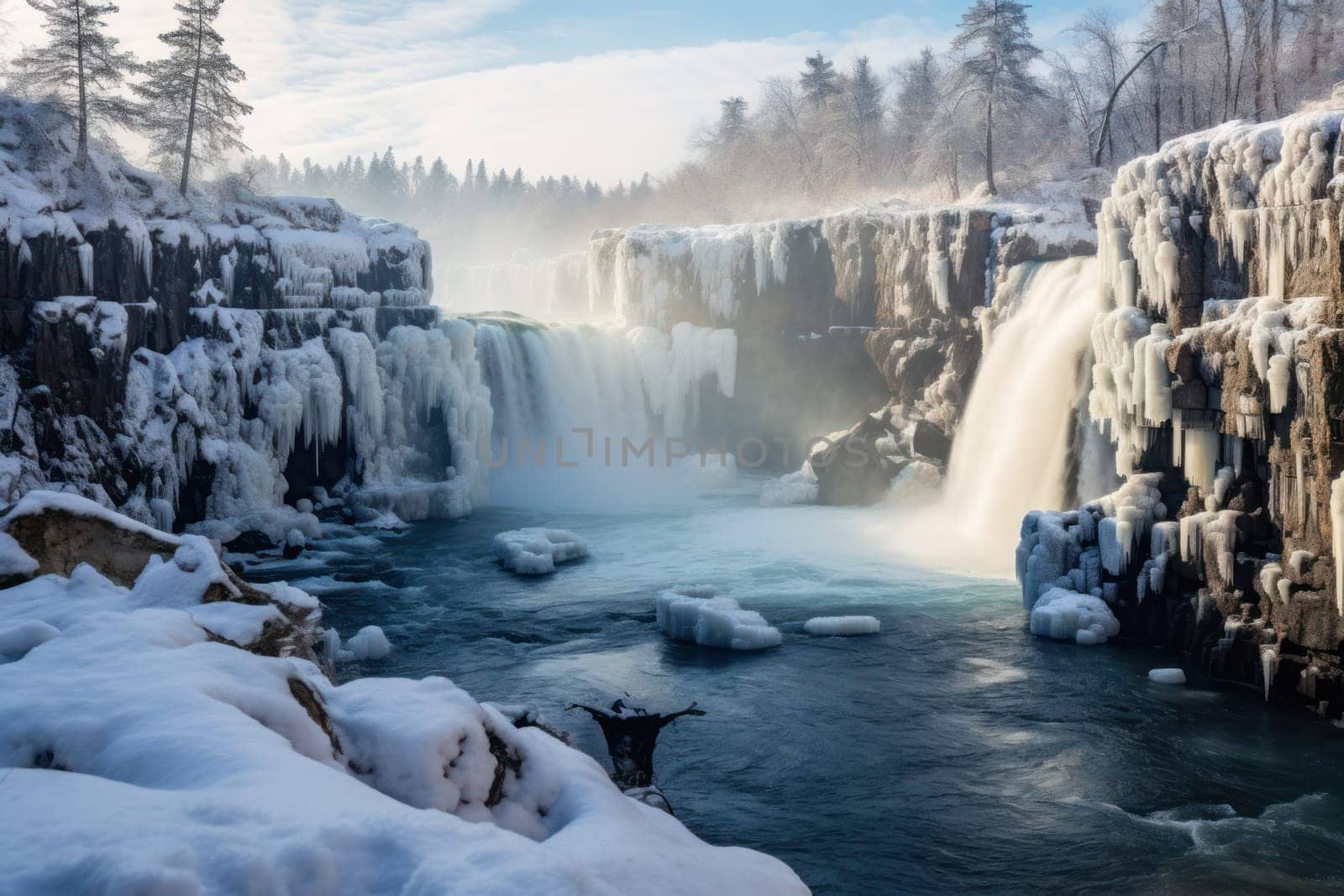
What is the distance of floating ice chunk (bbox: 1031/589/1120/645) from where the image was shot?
1512cm

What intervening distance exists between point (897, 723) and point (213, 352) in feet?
55.5

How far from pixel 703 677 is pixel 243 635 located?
7.54 m

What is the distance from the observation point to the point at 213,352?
2223 centimetres

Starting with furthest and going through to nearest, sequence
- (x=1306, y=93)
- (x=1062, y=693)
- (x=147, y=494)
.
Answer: (x=1306, y=93) → (x=147, y=494) → (x=1062, y=693)

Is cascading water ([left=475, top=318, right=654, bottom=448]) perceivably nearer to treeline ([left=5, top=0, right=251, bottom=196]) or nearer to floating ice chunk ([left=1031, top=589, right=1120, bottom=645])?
treeline ([left=5, top=0, right=251, bottom=196])

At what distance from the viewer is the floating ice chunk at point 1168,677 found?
13.5 metres

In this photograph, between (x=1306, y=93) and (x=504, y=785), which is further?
(x=1306, y=93)

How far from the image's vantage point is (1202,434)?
13781mm

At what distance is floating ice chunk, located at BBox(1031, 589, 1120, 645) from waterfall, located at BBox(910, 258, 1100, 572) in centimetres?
387

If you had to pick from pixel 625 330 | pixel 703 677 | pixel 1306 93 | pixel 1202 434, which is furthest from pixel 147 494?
pixel 1306 93

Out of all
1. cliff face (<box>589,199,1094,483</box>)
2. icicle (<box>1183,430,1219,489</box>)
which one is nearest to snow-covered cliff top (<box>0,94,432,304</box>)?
cliff face (<box>589,199,1094,483</box>)

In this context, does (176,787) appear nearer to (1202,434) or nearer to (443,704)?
(443,704)

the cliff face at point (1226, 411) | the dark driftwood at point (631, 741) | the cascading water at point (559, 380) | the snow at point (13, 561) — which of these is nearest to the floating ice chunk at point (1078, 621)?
the cliff face at point (1226, 411)

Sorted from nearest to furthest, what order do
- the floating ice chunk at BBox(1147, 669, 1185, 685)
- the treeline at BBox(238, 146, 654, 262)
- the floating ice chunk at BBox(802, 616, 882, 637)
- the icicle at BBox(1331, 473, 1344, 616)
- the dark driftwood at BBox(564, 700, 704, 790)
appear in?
1. the dark driftwood at BBox(564, 700, 704, 790)
2. the icicle at BBox(1331, 473, 1344, 616)
3. the floating ice chunk at BBox(1147, 669, 1185, 685)
4. the floating ice chunk at BBox(802, 616, 882, 637)
5. the treeline at BBox(238, 146, 654, 262)
